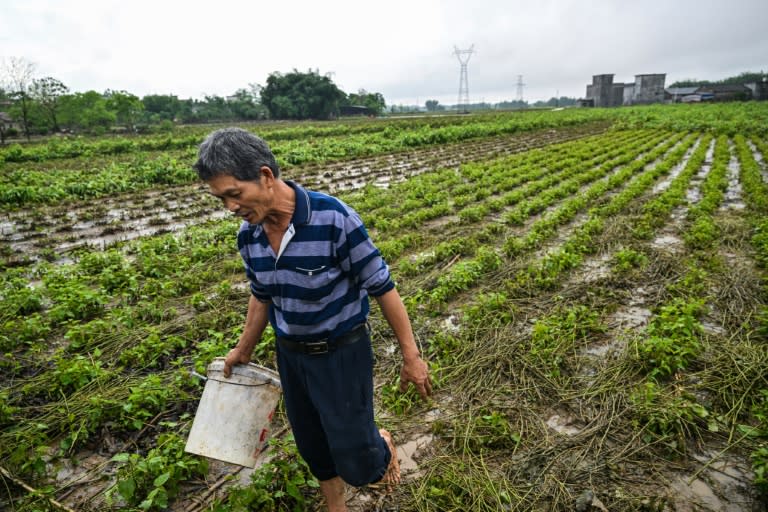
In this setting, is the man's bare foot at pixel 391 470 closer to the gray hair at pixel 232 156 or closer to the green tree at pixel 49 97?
the gray hair at pixel 232 156

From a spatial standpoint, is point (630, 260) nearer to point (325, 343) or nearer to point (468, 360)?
point (468, 360)

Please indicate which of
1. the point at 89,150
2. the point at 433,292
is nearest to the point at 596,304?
the point at 433,292

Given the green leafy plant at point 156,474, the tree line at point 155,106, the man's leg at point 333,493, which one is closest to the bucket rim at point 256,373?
the man's leg at point 333,493

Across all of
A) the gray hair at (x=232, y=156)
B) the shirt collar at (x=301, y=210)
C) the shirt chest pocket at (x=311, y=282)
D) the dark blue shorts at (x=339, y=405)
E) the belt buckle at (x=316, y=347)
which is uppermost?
the gray hair at (x=232, y=156)

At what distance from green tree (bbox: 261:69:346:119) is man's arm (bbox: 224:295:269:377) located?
56.0m

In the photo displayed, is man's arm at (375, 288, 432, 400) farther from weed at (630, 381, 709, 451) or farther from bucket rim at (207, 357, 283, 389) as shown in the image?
weed at (630, 381, 709, 451)

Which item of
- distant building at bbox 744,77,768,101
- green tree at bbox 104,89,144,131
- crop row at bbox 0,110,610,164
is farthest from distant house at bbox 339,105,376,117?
distant building at bbox 744,77,768,101

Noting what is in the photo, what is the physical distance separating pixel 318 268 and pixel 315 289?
0.09m

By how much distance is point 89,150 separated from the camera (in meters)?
21.6

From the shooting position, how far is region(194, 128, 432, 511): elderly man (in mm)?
1599

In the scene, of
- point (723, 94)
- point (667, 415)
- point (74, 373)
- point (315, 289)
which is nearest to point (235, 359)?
point (315, 289)

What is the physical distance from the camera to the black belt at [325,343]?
1756 mm

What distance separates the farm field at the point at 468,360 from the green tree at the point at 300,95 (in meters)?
49.3

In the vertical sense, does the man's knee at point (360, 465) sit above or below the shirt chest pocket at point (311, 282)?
below
